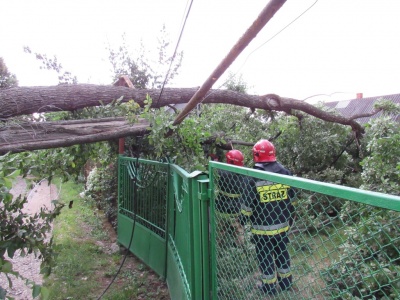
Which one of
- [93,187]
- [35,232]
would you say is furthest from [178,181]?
[93,187]

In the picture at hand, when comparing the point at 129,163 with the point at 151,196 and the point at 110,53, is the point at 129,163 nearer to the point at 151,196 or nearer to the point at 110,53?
the point at 151,196

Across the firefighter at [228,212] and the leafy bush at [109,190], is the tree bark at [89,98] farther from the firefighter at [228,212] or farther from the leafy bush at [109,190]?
the leafy bush at [109,190]

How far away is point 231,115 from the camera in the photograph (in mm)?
7008

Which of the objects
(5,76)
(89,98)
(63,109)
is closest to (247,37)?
(89,98)

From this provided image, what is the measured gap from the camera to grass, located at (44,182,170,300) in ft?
14.3

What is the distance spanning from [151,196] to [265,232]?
3.02m

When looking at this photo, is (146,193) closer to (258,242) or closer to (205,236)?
(205,236)

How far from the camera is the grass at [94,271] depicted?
4359 millimetres

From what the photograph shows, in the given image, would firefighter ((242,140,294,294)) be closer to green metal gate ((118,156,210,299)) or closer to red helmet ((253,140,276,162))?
green metal gate ((118,156,210,299))

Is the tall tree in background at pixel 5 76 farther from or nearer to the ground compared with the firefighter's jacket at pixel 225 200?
nearer to the ground

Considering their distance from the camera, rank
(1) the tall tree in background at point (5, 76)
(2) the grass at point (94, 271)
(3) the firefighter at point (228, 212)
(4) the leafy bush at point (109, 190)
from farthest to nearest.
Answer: (1) the tall tree in background at point (5, 76) < (4) the leafy bush at point (109, 190) < (2) the grass at point (94, 271) < (3) the firefighter at point (228, 212)

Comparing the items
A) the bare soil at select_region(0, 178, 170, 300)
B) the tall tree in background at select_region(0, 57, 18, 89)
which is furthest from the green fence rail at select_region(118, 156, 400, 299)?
the tall tree in background at select_region(0, 57, 18, 89)

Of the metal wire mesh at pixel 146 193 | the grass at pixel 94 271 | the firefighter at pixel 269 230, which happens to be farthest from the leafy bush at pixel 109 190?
the firefighter at pixel 269 230

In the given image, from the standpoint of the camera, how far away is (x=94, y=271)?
520 centimetres
